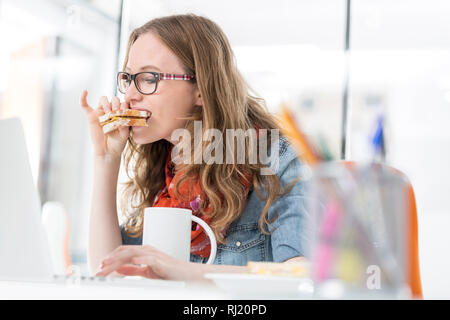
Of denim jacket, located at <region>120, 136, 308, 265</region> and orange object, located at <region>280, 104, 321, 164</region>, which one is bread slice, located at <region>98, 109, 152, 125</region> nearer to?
denim jacket, located at <region>120, 136, 308, 265</region>

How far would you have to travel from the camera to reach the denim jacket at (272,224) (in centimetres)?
118

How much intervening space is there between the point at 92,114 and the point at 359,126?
2.55 metres

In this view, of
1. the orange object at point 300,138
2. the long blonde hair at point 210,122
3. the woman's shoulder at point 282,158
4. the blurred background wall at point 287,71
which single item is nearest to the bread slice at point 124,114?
the long blonde hair at point 210,122

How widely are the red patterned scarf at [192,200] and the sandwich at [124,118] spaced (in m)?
0.18

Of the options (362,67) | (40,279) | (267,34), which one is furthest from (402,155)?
(40,279)

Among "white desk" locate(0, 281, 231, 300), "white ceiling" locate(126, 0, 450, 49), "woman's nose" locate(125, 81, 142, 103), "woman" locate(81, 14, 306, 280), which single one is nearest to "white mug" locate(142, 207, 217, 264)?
"white desk" locate(0, 281, 231, 300)

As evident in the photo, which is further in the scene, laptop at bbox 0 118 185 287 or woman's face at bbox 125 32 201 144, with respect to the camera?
woman's face at bbox 125 32 201 144

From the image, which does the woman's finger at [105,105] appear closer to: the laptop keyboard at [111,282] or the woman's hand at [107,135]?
the woman's hand at [107,135]

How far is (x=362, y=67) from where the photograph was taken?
354cm

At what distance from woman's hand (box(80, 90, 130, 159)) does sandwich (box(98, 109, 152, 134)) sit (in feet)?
0.08

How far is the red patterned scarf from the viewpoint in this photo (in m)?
1.27

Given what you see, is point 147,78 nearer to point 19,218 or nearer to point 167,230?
point 167,230

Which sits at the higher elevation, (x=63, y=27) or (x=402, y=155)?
(x=63, y=27)
